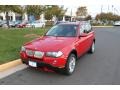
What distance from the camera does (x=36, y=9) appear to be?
34.4m

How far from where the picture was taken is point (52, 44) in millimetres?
6430

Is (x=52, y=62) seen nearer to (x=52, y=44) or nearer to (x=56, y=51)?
(x=56, y=51)

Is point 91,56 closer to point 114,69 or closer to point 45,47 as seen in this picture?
point 114,69

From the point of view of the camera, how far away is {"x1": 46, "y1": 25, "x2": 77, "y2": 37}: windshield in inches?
296

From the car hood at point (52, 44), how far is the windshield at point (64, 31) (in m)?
0.40

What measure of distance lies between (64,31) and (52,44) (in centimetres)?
144

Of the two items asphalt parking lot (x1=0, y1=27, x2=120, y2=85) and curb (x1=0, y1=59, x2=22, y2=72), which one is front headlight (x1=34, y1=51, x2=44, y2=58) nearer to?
asphalt parking lot (x1=0, y1=27, x2=120, y2=85)

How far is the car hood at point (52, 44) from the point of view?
20.2ft

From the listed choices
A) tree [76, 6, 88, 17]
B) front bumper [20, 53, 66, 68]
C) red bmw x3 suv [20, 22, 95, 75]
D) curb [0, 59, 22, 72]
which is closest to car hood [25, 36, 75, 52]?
red bmw x3 suv [20, 22, 95, 75]

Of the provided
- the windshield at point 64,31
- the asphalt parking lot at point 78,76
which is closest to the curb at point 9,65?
the asphalt parking lot at point 78,76

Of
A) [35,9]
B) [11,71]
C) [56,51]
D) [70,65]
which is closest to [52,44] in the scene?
[56,51]
